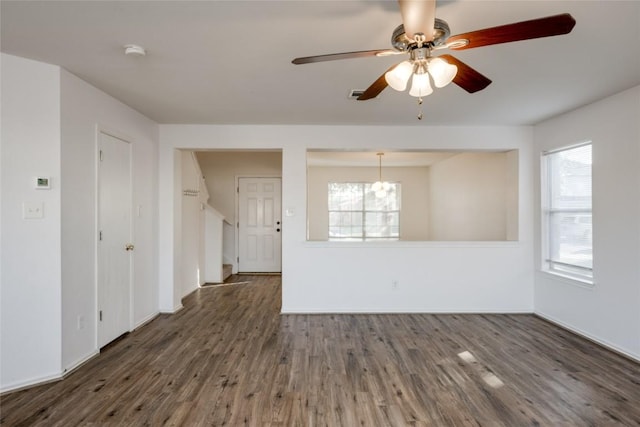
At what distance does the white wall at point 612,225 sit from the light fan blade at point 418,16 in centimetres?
274

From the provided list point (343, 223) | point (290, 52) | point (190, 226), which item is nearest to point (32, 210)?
point (290, 52)

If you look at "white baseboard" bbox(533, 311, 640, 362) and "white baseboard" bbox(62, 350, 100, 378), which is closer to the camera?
"white baseboard" bbox(62, 350, 100, 378)

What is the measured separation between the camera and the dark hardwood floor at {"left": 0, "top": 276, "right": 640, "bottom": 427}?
217 cm

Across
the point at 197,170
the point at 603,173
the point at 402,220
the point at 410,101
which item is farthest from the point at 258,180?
the point at 603,173

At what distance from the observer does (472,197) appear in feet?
19.4

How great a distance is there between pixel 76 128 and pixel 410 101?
2996 mm

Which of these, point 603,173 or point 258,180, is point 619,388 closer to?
point 603,173

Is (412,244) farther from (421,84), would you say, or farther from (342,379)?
(421,84)

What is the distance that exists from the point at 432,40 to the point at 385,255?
3.09 meters

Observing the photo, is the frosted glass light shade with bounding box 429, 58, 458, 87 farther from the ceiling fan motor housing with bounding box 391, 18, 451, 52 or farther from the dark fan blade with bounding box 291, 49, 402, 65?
the dark fan blade with bounding box 291, 49, 402, 65

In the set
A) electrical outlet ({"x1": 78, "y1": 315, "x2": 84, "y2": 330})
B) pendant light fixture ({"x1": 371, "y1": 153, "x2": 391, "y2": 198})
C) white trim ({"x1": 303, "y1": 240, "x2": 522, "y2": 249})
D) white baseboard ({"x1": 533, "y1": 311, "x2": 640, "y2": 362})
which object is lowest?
white baseboard ({"x1": 533, "y1": 311, "x2": 640, "y2": 362})

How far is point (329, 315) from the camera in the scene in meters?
4.27

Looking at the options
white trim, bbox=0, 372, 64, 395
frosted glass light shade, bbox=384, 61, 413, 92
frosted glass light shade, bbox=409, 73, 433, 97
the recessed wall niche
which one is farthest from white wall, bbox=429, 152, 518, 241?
white trim, bbox=0, 372, 64, 395

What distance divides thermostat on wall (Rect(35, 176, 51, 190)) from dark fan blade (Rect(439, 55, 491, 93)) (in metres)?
2.85
